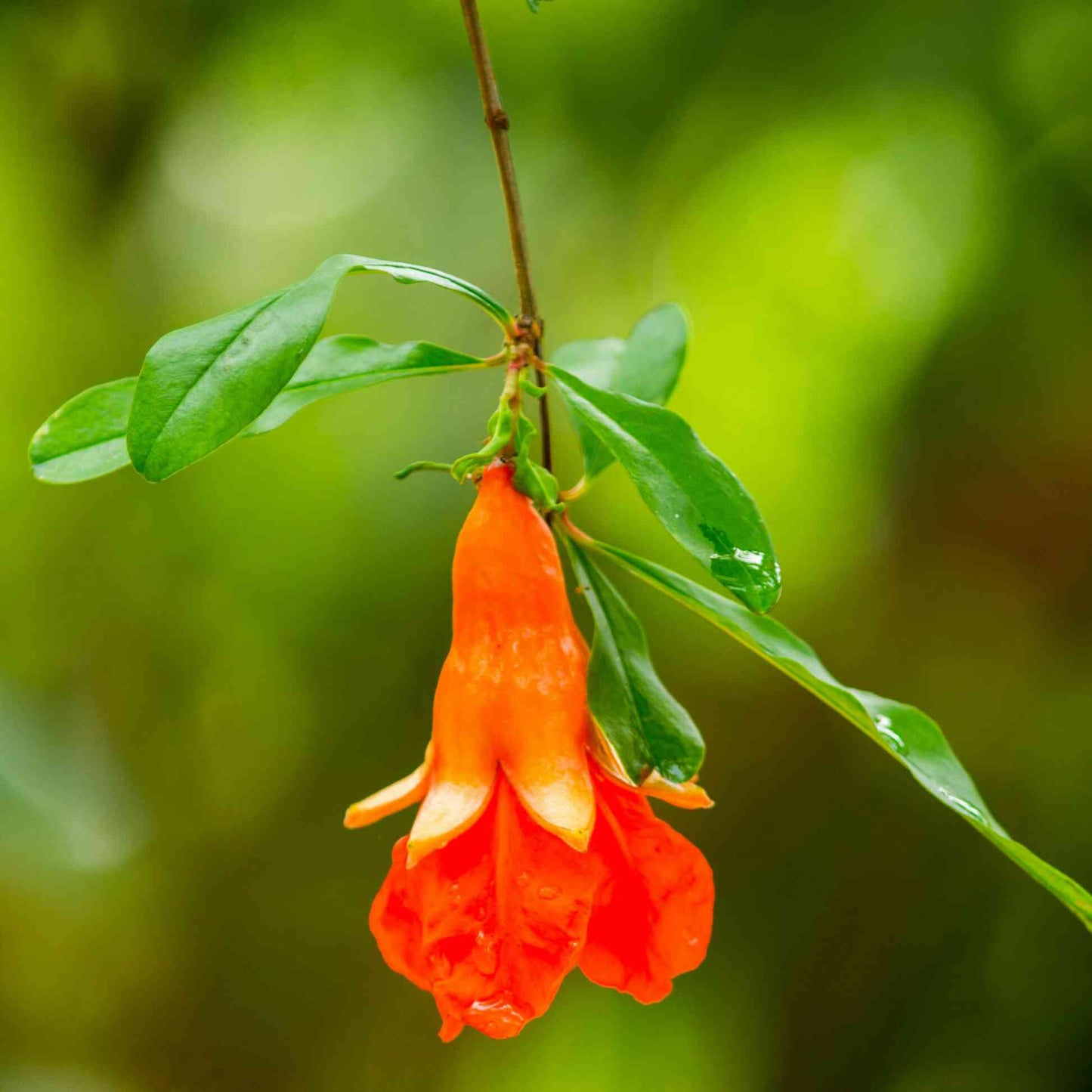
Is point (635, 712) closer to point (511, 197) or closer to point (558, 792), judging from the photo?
point (558, 792)

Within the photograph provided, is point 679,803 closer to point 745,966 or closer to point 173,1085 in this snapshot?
point 745,966

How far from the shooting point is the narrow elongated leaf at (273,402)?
20.1 inches

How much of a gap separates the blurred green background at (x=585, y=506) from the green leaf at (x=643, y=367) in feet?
2.60

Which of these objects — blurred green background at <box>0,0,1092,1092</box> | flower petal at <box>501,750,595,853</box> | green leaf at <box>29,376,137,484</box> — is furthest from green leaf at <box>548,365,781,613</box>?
blurred green background at <box>0,0,1092,1092</box>

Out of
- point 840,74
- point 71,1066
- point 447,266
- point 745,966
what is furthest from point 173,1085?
point 840,74

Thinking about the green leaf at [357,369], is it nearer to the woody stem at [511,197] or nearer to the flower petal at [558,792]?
the woody stem at [511,197]

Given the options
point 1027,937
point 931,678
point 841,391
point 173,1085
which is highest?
point 841,391

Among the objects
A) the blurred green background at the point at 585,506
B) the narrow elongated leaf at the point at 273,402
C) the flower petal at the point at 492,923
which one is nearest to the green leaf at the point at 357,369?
the narrow elongated leaf at the point at 273,402

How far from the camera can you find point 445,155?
1514 mm

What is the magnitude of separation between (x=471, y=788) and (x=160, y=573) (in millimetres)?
1137

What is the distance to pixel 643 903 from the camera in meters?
0.46

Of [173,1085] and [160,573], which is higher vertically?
[160,573]

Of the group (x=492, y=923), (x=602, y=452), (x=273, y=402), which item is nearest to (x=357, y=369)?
(x=273, y=402)

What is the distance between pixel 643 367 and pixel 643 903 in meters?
0.31
